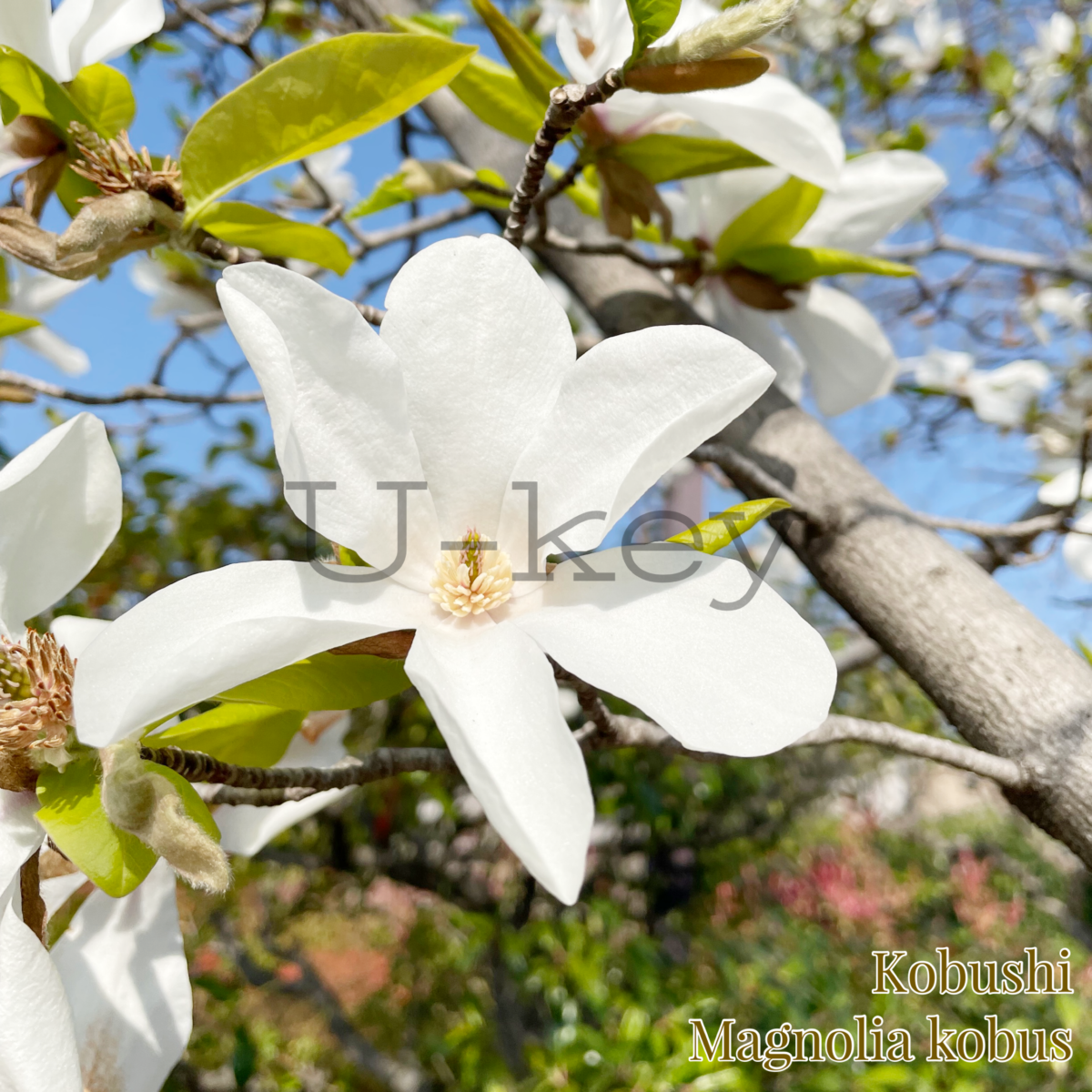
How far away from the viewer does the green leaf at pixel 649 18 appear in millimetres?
415

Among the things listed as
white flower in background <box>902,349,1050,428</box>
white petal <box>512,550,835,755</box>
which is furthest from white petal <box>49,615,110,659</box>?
white flower in background <box>902,349,1050,428</box>

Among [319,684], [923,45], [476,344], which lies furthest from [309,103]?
[923,45]

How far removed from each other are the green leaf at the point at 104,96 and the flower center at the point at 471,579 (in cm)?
39

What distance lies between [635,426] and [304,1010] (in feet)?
13.7

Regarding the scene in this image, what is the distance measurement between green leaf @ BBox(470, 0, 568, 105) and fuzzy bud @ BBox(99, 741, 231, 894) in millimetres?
457

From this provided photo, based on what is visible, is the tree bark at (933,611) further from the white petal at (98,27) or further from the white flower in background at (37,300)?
the white flower in background at (37,300)

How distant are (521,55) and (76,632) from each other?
437 mm

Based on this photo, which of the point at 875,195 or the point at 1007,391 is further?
the point at 1007,391

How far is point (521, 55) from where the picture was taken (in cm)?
53

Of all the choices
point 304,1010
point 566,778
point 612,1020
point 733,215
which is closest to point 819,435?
point 733,215

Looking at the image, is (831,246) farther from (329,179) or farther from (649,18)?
(329,179)

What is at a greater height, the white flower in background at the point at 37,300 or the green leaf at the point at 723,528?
the green leaf at the point at 723,528

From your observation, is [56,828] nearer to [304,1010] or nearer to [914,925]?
[914,925]

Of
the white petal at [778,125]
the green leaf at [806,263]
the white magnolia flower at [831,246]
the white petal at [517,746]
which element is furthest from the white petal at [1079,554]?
the white petal at [517,746]
